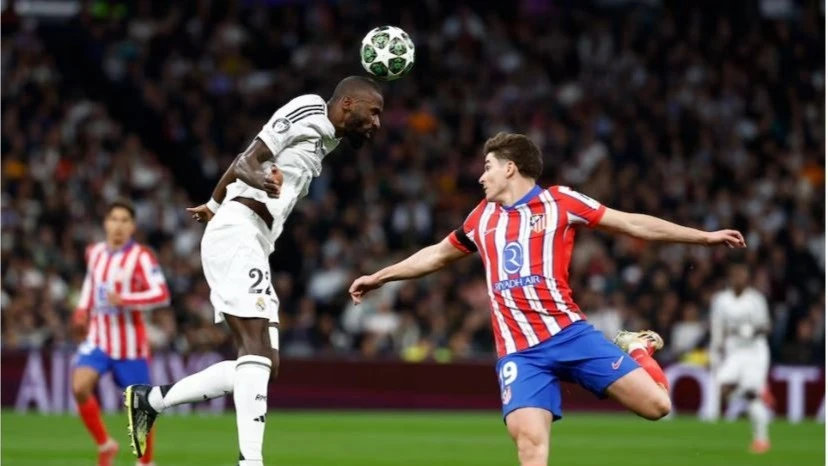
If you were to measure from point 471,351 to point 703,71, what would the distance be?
7216 millimetres

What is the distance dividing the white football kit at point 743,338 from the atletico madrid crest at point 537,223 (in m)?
8.96

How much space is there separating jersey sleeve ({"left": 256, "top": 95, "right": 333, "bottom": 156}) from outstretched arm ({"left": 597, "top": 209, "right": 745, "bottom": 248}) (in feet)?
5.48

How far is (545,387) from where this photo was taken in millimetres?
8188

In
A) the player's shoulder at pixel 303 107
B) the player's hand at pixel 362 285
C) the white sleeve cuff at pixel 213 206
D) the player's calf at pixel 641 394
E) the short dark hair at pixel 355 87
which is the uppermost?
the short dark hair at pixel 355 87

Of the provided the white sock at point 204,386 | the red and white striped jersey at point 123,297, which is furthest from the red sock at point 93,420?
the white sock at point 204,386

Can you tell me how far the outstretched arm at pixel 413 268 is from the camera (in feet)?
28.5

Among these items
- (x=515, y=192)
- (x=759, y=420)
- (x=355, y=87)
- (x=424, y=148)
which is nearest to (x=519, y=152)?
(x=515, y=192)

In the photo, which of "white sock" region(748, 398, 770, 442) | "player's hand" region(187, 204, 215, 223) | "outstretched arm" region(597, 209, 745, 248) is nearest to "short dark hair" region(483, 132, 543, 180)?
"outstretched arm" region(597, 209, 745, 248)

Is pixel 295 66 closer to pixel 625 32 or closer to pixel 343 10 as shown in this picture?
pixel 343 10

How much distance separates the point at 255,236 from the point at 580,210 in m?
1.80

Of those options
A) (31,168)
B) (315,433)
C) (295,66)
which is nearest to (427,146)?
(295,66)

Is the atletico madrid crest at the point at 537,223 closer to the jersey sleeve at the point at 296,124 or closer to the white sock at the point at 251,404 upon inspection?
the jersey sleeve at the point at 296,124

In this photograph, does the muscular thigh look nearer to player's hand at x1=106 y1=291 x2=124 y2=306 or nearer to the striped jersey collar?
the striped jersey collar

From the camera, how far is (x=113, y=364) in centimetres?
1170
